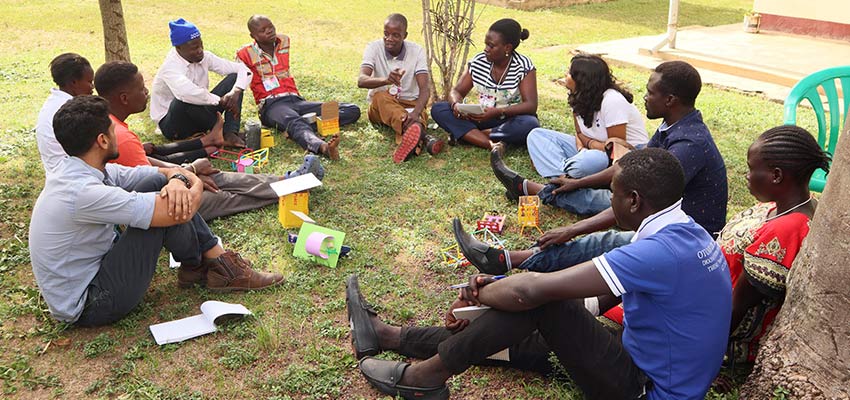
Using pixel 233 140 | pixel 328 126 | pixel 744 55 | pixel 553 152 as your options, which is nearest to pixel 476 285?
pixel 553 152

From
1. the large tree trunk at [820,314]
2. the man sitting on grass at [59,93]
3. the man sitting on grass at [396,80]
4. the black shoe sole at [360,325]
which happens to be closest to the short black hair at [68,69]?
the man sitting on grass at [59,93]

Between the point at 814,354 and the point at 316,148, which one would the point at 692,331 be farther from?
the point at 316,148

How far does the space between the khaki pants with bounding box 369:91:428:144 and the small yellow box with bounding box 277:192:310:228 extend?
1.76 metres

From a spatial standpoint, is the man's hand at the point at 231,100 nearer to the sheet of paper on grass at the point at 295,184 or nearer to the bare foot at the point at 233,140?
the bare foot at the point at 233,140

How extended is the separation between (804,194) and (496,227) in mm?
2107

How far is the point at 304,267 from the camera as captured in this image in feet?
14.2

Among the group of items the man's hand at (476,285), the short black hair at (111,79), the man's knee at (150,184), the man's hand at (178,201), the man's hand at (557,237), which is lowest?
the man's hand at (557,237)

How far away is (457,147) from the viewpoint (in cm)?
647

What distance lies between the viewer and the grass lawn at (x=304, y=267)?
10.9 feet

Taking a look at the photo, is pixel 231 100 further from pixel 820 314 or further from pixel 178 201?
pixel 820 314

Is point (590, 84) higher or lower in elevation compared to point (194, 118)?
higher

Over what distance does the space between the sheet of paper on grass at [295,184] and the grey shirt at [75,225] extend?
1320 millimetres

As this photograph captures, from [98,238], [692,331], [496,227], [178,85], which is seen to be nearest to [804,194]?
[692,331]

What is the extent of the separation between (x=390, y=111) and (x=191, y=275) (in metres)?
3.03
